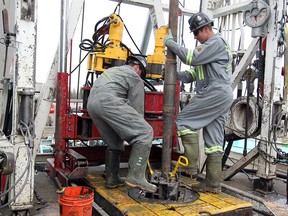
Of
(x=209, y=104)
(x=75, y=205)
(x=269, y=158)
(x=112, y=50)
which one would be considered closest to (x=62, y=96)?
(x=112, y=50)

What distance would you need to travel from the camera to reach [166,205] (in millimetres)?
2828

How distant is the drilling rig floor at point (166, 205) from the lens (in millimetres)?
2684

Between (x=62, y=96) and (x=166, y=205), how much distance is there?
169 cm

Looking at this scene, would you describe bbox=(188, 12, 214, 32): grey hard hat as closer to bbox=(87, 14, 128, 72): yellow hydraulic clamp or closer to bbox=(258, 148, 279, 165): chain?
bbox=(87, 14, 128, 72): yellow hydraulic clamp

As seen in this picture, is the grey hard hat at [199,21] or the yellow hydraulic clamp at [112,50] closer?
the grey hard hat at [199,21]

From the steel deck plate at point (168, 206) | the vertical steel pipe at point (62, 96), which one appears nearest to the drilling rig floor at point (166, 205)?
the steel deck plate at point (168, 206)

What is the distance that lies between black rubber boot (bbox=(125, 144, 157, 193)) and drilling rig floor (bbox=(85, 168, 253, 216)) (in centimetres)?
13

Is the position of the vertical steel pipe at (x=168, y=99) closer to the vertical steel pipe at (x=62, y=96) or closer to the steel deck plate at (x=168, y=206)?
the steel deck plate at (x=168, y=206)

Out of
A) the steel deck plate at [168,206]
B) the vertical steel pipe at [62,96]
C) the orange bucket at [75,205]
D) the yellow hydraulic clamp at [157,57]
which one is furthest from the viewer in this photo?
the yellow hydraulic clamp at [157,57]

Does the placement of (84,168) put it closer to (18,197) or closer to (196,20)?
(18,197)

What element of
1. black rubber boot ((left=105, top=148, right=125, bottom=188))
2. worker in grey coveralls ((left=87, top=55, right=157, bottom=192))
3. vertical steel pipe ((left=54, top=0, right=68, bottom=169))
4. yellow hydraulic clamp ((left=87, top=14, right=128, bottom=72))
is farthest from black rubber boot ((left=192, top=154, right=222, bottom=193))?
vertical steel pipe ((left=54, top=0, right=68, bottom=169))

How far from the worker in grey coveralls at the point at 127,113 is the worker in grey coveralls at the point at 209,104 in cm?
47

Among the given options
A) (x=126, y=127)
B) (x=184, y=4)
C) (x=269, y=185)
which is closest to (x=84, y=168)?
(x=126, y=127)

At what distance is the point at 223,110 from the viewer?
326 cm
